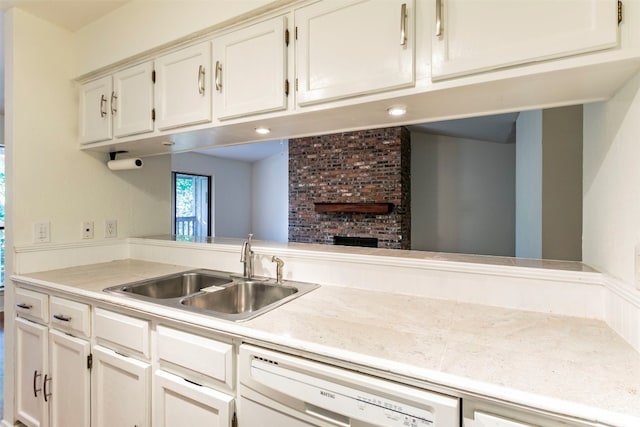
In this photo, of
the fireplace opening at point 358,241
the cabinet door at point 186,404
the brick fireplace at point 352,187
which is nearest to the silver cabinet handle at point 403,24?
the cabinet door at point 186,404

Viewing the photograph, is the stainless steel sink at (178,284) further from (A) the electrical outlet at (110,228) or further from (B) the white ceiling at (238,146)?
(B) the white ceiling at (238,146)

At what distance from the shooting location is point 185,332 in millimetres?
1188

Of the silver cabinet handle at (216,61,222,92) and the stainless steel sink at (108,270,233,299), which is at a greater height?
the silver cabinet handle at (216,61,222,92)

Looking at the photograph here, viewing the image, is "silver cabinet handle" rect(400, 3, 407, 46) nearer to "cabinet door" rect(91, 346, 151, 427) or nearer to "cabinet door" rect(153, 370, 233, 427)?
"cabinet door" rect(153, 370, 233, 427)

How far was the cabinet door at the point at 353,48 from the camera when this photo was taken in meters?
1.10

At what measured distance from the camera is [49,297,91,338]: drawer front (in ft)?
4.89

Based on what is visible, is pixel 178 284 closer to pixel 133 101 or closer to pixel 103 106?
pixel 133 101

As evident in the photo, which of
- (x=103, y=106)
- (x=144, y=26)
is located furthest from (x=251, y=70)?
(x=103, y=106)

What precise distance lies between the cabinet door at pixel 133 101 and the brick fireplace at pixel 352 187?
144 inches

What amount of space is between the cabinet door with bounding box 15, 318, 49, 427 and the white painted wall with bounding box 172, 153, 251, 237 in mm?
4685

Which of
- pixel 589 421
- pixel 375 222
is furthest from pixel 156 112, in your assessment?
pixel 375 222

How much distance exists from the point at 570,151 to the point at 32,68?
3.97 metres

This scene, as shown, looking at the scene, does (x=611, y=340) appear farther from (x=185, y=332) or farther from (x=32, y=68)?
(x=32, y=68)

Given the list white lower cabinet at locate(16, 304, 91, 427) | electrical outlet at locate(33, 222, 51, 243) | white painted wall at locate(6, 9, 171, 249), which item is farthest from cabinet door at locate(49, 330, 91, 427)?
white painted wall at locate(6, 9, 171, 249)
